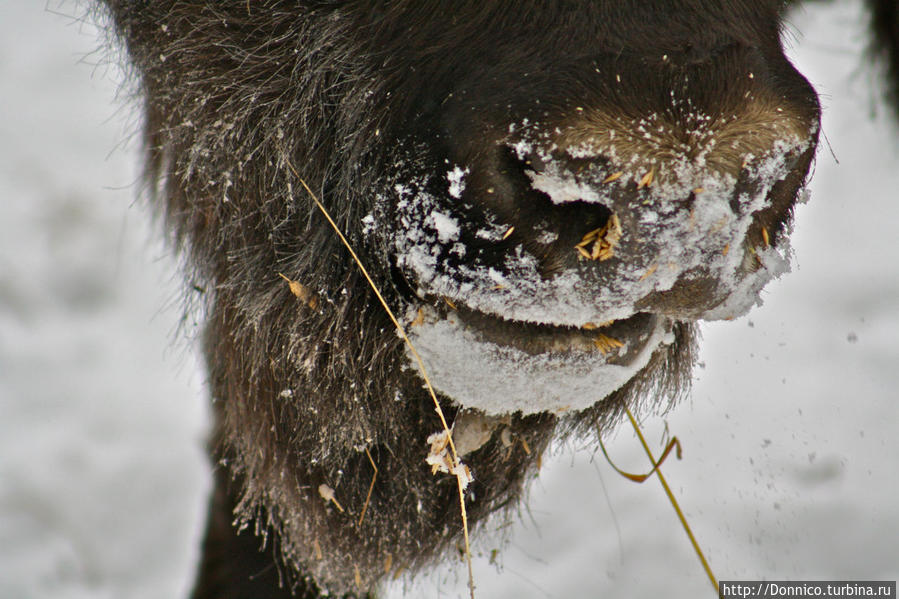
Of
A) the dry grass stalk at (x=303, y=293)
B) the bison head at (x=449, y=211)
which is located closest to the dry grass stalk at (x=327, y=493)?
the bison head at (x=449, y=211)

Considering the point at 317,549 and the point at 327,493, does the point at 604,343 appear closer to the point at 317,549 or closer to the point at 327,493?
the point at 327,493

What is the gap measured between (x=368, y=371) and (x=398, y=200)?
14.5 inches

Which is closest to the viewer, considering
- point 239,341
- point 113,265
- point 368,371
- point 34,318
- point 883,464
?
point 368,371

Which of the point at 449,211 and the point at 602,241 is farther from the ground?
the point at 449,211

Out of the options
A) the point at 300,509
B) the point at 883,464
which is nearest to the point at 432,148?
the point at 300,509

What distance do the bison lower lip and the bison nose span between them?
6.1 inches

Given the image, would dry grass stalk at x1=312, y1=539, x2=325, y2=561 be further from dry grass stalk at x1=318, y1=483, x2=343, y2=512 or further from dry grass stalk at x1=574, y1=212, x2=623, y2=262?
dry grass stalk at x1=574, y1=212, x2=623, y2=262

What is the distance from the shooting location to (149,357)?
348 centimetres

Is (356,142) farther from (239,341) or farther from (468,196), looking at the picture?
(239,341)

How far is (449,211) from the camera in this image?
108 centimetres

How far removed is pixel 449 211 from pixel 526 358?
0.26 m

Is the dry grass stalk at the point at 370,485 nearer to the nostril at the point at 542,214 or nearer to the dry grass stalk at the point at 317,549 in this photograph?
the dry grass stalk at the point at 317,549

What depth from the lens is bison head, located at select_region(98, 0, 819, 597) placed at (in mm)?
1015

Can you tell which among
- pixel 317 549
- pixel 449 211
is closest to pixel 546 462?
pixel 317 549
